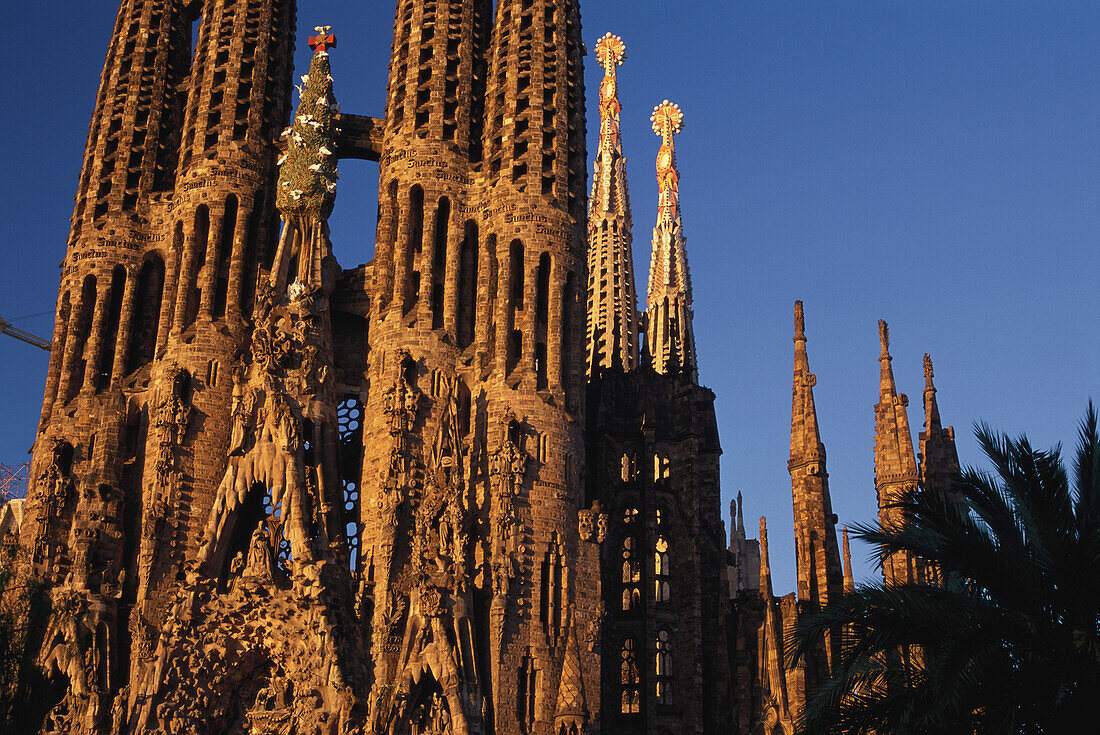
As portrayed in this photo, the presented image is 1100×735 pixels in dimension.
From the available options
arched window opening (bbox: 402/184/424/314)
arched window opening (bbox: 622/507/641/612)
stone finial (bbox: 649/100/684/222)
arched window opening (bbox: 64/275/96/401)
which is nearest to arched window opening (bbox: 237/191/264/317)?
arched window opening (bbox: 64/275/96/401)

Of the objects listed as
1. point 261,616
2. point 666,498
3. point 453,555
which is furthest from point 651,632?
point 261,616

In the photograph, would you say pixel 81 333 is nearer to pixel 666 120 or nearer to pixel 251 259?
pixel 251 259

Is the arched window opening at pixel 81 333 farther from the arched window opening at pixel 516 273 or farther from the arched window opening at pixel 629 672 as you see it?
the arched window opening at pixel 629 672

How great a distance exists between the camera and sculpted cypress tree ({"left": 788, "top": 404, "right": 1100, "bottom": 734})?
19578 millimetres

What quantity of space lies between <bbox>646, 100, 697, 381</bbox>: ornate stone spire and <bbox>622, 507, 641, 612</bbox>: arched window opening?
21.9 metres

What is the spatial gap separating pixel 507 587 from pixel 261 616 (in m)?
6.54

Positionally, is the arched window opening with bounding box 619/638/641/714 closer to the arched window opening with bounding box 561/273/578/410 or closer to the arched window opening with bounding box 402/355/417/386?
the arched window opening with bounding box 561/273/578/410

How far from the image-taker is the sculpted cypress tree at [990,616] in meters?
19.6

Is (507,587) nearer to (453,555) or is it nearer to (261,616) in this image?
(453,555)

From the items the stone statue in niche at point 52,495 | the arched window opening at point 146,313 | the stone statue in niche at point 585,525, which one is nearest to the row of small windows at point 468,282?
the stone statue in niche at point 585,525

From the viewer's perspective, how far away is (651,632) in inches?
1706

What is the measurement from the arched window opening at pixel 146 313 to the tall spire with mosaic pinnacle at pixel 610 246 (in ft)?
77.2

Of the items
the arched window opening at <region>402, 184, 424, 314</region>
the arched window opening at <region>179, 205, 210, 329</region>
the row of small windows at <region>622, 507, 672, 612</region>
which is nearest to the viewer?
the arched window opening at <region>402, 184, 424, 314</region>

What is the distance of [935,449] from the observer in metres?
41.1
